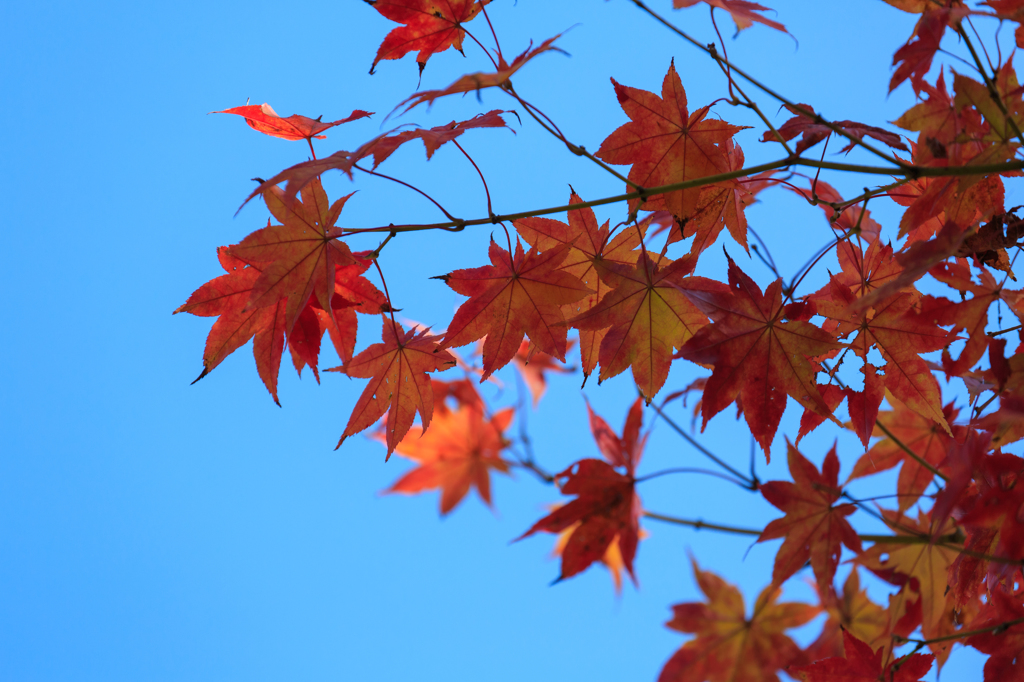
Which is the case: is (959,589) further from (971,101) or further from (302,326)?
(302,326)

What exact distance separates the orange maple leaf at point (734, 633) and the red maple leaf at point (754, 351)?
3.06ft

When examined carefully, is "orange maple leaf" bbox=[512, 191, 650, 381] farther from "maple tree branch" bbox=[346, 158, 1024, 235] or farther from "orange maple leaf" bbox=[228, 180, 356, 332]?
"orange maple leaf" bbox=[228, 180, 356, 332]

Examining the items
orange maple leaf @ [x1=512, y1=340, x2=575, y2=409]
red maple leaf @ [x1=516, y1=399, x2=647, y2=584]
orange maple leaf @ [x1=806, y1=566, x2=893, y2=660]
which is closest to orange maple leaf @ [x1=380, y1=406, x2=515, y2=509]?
orange maple leaf @ [x1=512, y1=340, x2=575, y2=409]

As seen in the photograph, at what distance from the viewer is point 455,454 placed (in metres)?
2.26

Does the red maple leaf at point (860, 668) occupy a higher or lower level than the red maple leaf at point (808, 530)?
lower

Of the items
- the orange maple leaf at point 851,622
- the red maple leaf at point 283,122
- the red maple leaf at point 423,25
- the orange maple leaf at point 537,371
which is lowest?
the orange maple leaf at point 851,622

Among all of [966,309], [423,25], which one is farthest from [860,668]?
[423,25]

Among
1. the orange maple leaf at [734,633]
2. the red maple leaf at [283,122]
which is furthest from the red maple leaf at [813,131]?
the orange maple leaf at [734,633]

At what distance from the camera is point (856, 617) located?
1.52 metres

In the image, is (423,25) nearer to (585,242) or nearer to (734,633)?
(585,242)

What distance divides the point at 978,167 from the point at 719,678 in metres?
1.38

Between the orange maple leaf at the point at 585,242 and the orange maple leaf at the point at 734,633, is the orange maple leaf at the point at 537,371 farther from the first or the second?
the orange maple leaf at the point at 585,242

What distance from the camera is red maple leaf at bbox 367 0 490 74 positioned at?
95 centimetres

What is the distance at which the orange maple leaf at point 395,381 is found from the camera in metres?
0.99
